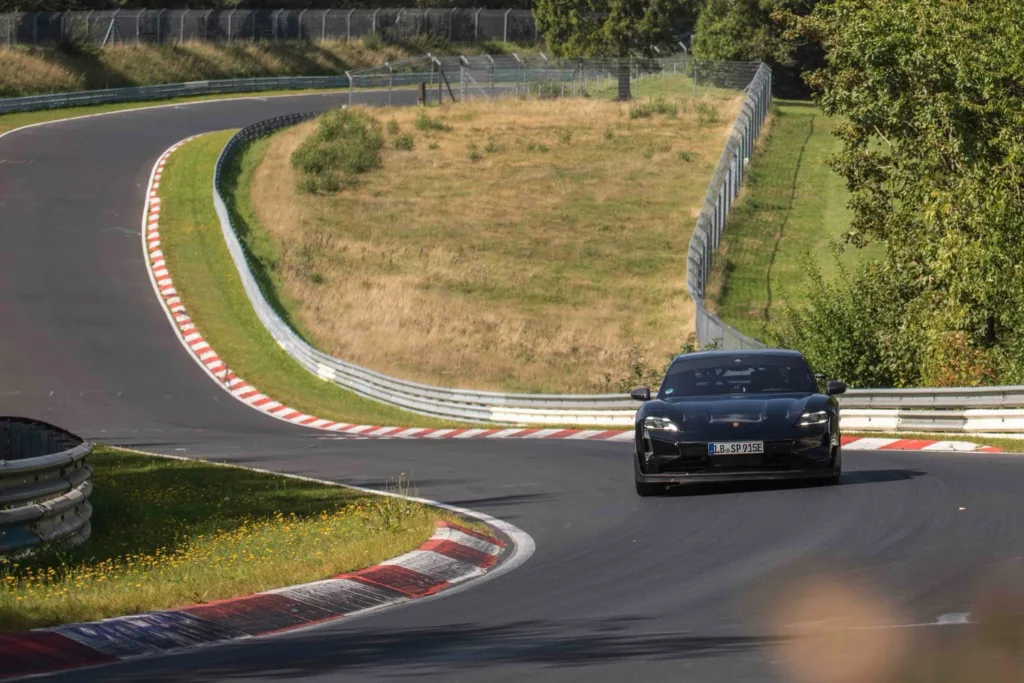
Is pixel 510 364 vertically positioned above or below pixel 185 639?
below

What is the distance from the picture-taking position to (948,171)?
28.6m

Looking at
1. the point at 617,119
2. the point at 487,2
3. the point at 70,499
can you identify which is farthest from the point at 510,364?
the point at 487,2

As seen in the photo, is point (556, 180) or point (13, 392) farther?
point (556, 180)

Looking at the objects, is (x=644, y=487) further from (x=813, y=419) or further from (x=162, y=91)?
(x=162, y=91)

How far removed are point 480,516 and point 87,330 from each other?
2463 cm

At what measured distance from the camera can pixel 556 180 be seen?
59125mm

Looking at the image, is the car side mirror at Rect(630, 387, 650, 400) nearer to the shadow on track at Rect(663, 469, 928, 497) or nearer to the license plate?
the shadow on track at Rect(663, 469, 928, 497)

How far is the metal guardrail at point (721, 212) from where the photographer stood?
28.9 metres

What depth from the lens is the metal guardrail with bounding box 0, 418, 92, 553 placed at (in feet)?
35.3

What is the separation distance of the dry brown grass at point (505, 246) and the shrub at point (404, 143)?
48cm

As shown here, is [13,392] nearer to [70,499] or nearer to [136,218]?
[136,218]

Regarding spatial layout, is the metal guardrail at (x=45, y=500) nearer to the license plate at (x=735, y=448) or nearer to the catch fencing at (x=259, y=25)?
the license plate at (x=735, y=448)

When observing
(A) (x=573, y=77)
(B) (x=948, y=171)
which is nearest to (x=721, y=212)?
(B) (x=948, y=171)

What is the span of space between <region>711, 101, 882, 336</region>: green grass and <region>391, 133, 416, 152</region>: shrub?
14.5m
